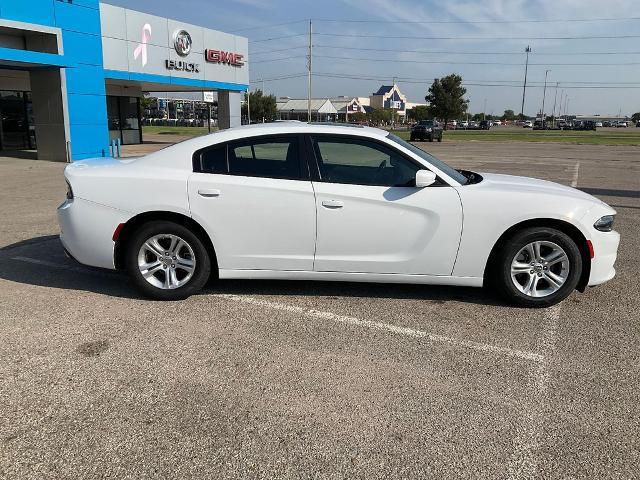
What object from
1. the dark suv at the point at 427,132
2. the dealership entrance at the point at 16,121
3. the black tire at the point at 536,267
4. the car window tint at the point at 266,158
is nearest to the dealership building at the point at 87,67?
the dealership entrance at the point at 16,121

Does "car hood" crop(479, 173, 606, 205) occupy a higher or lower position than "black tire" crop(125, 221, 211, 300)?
higher

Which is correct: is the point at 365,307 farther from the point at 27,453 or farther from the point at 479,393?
the point at 27,453

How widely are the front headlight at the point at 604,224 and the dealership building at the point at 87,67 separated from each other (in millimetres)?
16071

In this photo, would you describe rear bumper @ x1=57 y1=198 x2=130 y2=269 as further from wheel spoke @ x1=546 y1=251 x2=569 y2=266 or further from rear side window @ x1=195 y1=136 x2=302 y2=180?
wheel spoke @ x1=546 y1=251 x2=569 y2=266

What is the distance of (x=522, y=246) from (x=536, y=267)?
24 centimetres

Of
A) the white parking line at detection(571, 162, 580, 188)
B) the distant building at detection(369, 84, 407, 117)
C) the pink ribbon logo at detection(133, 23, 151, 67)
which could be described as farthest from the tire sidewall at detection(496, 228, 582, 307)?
the distant building at detection(369, 84, 407, 117)

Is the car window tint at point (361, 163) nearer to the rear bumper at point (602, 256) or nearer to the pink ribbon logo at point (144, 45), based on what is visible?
the rear bumper at point (602, 256)

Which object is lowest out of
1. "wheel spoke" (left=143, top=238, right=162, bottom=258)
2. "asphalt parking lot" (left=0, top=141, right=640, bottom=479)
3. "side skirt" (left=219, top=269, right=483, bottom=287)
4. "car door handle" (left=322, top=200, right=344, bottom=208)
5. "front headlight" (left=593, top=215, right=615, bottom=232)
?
"asphalt parking lot" (left=0, top=141, right=640, bottom=479)

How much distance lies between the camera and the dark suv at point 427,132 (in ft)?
134

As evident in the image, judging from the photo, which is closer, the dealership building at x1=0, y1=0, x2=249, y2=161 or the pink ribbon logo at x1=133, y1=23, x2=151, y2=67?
the dealership building at x1=0, y1=0, x2=249, y2=161

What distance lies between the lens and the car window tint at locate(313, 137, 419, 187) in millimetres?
4512

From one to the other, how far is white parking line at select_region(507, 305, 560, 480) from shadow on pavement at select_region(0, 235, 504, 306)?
1.05m

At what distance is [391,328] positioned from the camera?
4121mm

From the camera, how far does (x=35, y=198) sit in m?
10.3
